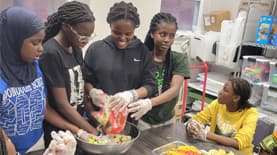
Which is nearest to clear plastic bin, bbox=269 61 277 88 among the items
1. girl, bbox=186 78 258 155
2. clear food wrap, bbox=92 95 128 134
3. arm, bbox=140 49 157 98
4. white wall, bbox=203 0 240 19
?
white wall, bbox=203 0 240 19

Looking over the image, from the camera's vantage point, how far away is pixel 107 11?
2383mm

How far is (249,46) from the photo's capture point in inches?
126

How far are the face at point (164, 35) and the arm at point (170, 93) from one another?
0.63ft

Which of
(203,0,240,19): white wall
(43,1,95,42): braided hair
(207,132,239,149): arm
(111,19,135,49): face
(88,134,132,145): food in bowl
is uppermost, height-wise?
(203,0,240,19): white wall

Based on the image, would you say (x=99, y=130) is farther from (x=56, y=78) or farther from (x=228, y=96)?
(x=228, y=96)

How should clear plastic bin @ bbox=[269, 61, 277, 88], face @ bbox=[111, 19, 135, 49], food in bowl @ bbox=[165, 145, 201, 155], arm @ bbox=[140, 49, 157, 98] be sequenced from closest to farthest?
food in bowl @ bbox=[165, 145, 201, 155] < face @ bbox=[111, 19, 135, 49] < arm @ bbox=[140, 49, 157, 98] < clear plastic bin @ bbox=[269, 61, 277, 88]

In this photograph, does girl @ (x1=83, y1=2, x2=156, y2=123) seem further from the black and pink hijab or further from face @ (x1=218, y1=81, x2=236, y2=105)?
face @ (x1=218, y1=81, x2=236, y2=105)

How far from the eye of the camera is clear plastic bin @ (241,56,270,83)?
291 centimetres

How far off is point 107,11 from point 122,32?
114 cm

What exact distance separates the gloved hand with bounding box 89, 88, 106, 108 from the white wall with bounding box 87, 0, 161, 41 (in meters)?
1.14

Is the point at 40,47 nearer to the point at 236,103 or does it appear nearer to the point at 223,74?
the point at 236,103

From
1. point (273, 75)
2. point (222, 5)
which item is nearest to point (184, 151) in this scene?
point (273, 75)

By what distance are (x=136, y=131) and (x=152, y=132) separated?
165 mm

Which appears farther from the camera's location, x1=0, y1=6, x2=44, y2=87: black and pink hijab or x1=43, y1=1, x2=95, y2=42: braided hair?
x1=43, y1=1, x2=95, y2=42: braided hair
